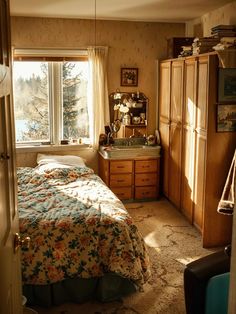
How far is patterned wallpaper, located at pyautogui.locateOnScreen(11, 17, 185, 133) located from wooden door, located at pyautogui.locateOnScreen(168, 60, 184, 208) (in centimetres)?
65

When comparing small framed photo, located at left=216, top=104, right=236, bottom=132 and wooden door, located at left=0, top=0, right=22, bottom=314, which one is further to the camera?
small framed photo, located at left=216, top=104, right=236, bottom=132

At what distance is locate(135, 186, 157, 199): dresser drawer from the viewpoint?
521 cm

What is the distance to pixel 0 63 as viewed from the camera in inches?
54.7

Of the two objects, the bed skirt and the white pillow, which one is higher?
the white pillow

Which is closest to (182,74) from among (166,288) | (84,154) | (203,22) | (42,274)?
(203,22)

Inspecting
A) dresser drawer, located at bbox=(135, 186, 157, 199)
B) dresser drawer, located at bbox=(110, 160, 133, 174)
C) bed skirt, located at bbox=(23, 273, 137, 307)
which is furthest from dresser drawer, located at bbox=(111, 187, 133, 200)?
bed skirt, located at bbox=(23, 273, 137, 307)

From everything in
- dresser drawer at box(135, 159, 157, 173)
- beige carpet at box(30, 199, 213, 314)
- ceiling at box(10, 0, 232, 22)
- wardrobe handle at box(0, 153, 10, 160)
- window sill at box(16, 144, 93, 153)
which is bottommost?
beige carpet at box(30, 199, 213, 314)

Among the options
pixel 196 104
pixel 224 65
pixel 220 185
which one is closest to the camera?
pixel 224 65

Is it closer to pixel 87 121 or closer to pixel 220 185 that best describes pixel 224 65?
pixel 220 185

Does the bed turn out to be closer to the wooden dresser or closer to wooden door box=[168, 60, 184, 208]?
wooden door box=[168, 60, 184, 208]

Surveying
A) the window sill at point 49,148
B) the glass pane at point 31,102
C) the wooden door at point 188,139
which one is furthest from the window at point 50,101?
the wooden door at point 188,139

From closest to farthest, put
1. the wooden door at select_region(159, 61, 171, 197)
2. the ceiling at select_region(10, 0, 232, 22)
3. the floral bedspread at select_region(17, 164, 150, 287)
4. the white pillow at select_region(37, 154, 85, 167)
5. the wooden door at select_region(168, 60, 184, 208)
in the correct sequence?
the floral bedspread at select_region(17, 164, 150, 287) → the ceiling at select_region(10, 0, 232, 22) → the wooden door at select_region(168, 60, 184, 208) → the white pillow at select_region(37, 154, 85, 167) → the wooden door at select_region(159, 61, 171, 197)

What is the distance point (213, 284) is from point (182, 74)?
284 centimetres

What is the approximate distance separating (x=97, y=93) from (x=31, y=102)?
910 mm
